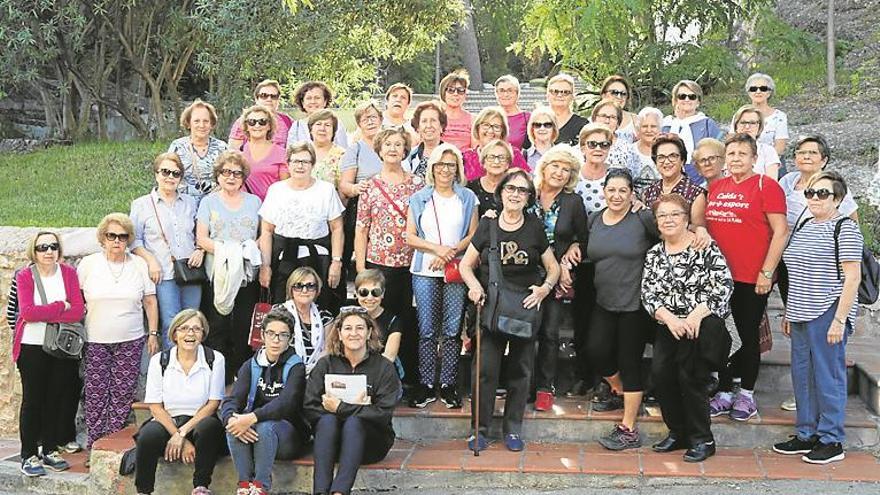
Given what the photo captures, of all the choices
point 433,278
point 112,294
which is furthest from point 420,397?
point 112,294

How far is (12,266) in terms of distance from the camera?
783cm

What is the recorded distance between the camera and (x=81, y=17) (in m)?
13.6

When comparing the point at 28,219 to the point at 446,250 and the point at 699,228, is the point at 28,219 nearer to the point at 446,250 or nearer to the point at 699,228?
the point at 446,250

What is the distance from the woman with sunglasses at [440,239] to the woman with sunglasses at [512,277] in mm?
252

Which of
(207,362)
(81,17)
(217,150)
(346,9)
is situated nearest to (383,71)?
(346,9)

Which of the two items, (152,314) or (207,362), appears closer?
(207,362)

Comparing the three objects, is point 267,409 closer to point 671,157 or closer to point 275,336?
point 275,336

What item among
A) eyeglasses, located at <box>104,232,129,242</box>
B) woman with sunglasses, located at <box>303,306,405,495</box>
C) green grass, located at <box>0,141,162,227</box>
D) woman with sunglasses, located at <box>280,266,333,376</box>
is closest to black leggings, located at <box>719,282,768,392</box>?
woman with sunglasses, located at <box>303,306,405,495</box>

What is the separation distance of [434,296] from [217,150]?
2.04 meters

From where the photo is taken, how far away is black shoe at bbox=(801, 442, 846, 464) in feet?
20.7

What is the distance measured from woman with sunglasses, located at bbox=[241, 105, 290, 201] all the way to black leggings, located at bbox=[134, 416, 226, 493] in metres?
1.82


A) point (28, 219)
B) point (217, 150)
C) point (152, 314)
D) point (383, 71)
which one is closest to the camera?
point (152, 314)

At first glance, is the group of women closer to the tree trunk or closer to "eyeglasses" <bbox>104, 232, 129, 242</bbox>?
"eyeglasses" <bbox>104, 232, 129, 242</bbox>

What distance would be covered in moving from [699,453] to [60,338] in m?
4.05
